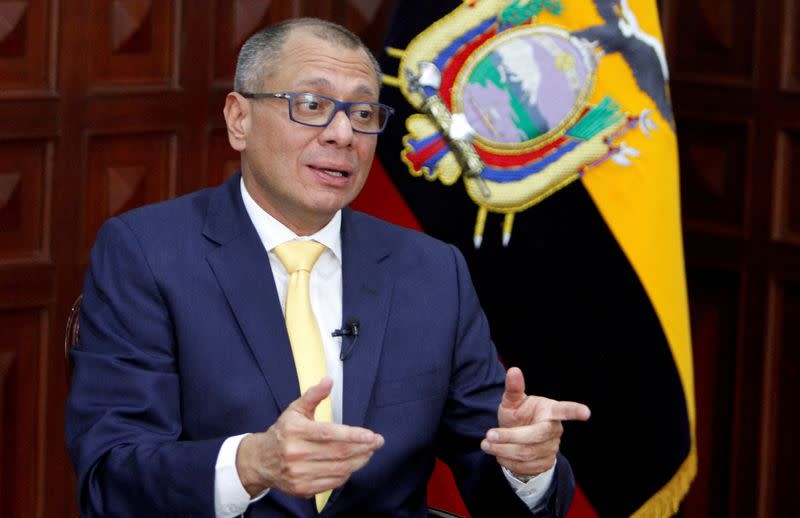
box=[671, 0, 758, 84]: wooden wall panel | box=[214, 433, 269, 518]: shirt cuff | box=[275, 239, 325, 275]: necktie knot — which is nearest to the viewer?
box=[214, 433, 269, 518]: shirt cuff

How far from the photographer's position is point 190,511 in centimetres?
168

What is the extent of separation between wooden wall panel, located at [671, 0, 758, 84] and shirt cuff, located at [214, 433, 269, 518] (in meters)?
2.33

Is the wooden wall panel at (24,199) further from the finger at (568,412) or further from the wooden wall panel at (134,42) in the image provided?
the finger at (568,412)

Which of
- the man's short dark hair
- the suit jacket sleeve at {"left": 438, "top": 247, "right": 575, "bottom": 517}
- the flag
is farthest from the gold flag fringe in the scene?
the man's short dark hair

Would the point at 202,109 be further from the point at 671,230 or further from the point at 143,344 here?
the point at 143,344

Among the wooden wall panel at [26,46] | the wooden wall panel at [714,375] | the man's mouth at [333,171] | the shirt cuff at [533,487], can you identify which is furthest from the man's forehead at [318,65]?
the wooden wall panel at [714,375]

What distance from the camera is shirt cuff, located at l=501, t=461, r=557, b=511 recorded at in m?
1.88

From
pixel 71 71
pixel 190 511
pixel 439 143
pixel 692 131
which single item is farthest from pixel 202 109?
pixel 190 511

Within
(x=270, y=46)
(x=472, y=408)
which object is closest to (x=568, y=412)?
(x=472, y=408)

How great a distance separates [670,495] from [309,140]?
1519 mm

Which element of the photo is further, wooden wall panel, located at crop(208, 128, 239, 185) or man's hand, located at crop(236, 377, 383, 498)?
wooden wall panel, located at crop(208, 128, 239, 185)

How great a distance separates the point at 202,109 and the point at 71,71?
0.39 meters

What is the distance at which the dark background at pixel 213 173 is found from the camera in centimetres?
294

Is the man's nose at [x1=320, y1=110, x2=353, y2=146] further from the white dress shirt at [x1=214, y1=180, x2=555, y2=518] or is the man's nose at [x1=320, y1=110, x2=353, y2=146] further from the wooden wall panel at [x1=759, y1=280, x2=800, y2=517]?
the wooden wall panel at [x1=759, y1=280, x2=800, y2=517]
